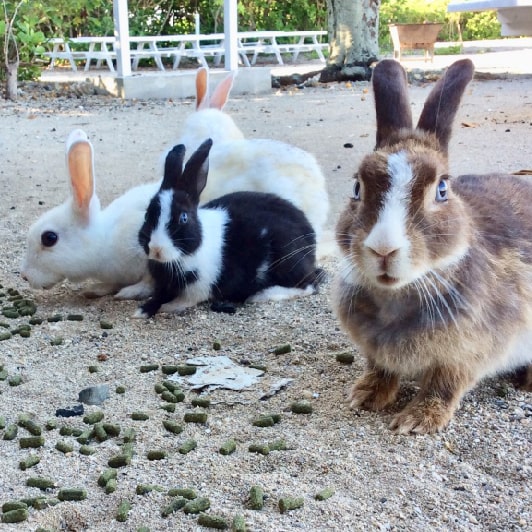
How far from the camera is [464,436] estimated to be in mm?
2830

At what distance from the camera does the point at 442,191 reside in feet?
8.85

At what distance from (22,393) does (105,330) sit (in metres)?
0.82

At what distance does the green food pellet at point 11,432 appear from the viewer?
292 centimetres

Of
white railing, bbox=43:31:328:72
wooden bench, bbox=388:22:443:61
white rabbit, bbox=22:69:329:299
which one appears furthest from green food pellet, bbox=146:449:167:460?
wooden bench, bbox=388:22:443:61

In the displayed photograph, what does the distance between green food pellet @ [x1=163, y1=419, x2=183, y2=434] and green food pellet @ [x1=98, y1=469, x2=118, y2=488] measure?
14.4 inches

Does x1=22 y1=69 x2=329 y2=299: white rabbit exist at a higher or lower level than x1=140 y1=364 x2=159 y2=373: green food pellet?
higher

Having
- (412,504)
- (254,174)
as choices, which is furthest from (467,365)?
(254,174)

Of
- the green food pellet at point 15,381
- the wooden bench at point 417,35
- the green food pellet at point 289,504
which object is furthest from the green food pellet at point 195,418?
the wooden bench at point 417,35

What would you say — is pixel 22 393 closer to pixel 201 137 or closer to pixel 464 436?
pixel 464 436

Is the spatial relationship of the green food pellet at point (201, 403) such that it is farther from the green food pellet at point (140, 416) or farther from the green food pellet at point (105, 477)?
the green food pellet at point (105, 477)

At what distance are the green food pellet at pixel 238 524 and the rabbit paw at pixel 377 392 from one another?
0.87m

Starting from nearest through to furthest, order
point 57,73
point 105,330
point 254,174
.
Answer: point 105,330, point 254,174, point 57,73

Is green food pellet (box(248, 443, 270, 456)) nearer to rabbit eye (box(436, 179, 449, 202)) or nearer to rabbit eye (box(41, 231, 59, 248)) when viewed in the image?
rabbit eye (box(436, 179, 449, 202))

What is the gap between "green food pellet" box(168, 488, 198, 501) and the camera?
98.1 inches
